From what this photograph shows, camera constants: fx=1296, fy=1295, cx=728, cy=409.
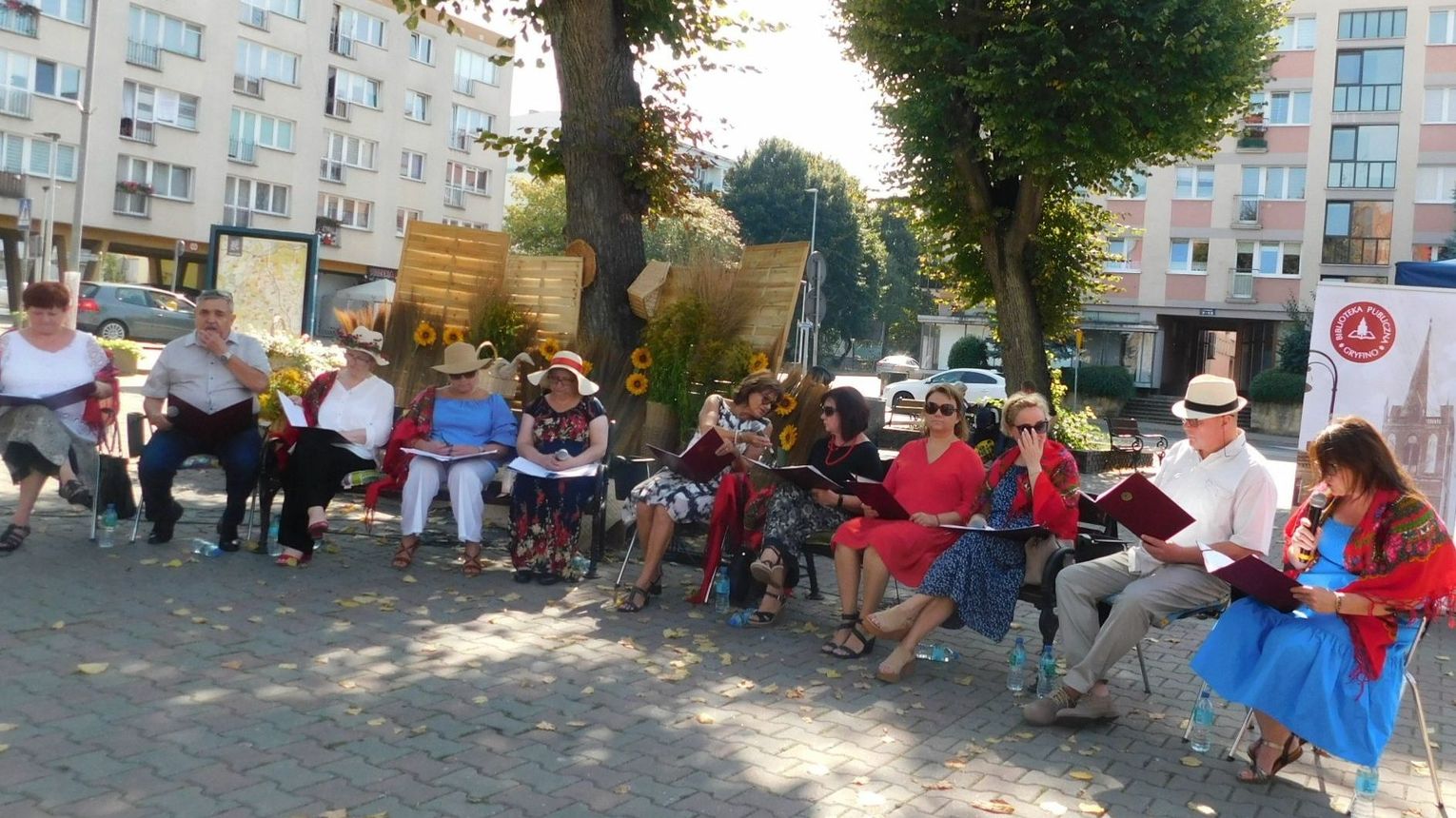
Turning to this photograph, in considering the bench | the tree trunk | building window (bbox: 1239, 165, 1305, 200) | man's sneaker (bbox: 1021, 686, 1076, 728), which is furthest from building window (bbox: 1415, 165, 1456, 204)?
man's sneaker (bbox: 1021, 686, 1076, 728)

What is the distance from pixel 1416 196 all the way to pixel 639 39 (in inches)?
1633

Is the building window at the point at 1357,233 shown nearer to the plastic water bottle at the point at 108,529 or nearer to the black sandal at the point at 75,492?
the plastic water bottle at the point at 108,529

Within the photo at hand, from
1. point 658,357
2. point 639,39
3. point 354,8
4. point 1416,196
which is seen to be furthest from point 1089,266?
point 354,8

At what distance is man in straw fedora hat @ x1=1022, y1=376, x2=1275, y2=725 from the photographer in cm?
537

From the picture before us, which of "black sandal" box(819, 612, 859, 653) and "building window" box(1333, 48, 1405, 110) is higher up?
"building window" box(1333, 48, 1405, 110)

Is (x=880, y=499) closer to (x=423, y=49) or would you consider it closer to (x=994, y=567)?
(x=994, y=567)

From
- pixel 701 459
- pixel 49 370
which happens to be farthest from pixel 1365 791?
pixel 49 370

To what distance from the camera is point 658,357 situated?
1002cm

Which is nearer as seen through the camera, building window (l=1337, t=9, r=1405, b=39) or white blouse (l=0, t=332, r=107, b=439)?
A: white blouse (l=0, t=332, r=107, b=439)

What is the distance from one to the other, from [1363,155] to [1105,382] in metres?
12.7

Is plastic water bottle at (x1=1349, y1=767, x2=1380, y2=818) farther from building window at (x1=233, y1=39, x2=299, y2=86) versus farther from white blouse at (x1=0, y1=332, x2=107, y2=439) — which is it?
building window at (x1=233, y1=39, x2=299, y2=86)

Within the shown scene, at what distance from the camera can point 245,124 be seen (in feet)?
149

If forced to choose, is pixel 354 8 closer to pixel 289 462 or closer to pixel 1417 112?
pixel 1417 112

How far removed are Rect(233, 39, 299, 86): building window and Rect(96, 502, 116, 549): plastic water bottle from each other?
1610 inches
